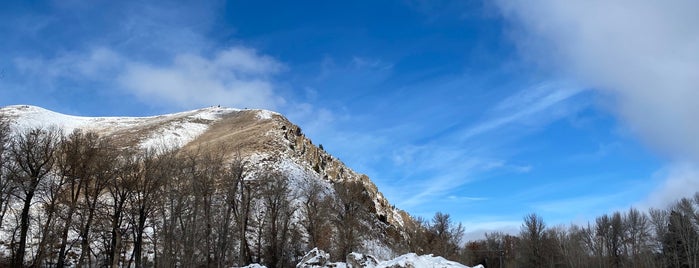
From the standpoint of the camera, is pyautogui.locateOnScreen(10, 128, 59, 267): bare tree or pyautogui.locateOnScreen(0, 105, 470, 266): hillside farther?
pyautogui.locateOnScreen(0, 105, 470, 266): hillside

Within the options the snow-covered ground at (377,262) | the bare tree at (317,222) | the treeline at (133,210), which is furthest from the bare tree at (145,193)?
the snow-covered ground at (377,262)

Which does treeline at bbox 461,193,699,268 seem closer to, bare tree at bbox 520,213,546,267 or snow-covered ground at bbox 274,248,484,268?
bare tree at bbox 520,213,546,267

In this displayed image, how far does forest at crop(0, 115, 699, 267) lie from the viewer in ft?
116

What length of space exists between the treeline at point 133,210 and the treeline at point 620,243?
3071cm

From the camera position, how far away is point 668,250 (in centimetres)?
6838

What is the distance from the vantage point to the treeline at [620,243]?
2603 inches

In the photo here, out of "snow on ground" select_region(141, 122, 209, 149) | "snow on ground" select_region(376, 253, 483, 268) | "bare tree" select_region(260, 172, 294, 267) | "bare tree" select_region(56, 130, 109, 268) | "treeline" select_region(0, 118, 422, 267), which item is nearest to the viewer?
"snow on ground" select_region(376, 253, 483, 268)

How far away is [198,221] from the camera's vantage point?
40.5 m

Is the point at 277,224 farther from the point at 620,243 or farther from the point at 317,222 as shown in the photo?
the point at 620,243

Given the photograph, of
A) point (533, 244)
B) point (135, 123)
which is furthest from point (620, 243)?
point (135, 123)

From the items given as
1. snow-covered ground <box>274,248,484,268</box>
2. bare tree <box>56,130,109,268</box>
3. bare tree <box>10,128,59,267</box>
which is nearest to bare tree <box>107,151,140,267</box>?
bare tree <box>56,130,109,268</box>

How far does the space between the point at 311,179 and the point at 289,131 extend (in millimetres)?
18914

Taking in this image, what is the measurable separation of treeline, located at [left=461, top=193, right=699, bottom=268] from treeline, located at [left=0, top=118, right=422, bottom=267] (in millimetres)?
30708

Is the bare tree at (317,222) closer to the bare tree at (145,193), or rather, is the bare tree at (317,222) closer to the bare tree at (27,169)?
the bare tree at (145,193)
